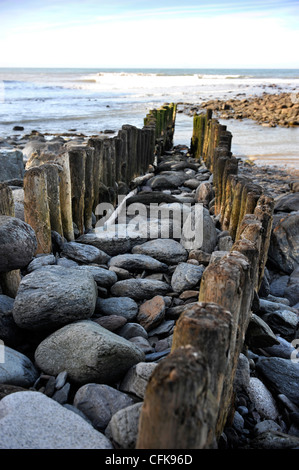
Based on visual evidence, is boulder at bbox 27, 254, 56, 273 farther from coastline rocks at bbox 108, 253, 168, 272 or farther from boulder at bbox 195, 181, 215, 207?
boulder at bbox 195, 181, 215, 207

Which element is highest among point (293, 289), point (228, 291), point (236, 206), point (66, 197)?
→ point (228, 291)

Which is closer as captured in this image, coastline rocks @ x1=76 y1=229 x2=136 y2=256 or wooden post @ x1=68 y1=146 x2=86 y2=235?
coastline rocks @ x1=76 y1=229 x2=136 y2=256

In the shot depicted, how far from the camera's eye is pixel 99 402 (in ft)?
7.98

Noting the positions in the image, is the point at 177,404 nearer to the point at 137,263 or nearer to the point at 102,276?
the point at 102,276

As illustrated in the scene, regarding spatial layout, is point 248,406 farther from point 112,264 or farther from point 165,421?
point 112,264

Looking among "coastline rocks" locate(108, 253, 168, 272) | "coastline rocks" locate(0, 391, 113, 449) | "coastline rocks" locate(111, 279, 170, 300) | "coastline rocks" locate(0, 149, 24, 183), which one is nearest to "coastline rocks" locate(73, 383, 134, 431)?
"coastline rocks" locate(0, 391, 113, 449)

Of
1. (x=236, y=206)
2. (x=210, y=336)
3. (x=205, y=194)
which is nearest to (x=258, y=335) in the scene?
(x=210, y=336)

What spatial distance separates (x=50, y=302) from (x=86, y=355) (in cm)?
54

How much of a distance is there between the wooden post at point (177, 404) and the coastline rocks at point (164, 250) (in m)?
3.17

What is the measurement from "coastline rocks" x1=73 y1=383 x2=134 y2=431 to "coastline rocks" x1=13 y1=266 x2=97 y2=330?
2.06 ft

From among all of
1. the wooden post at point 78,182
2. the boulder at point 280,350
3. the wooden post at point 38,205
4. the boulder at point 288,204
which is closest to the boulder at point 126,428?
the boulder at point 280,350

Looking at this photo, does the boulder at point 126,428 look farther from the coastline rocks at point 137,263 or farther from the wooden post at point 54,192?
the wooden post at point 54,192

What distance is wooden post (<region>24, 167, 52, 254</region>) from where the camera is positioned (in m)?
4.02

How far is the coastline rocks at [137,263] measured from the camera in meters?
4.43
